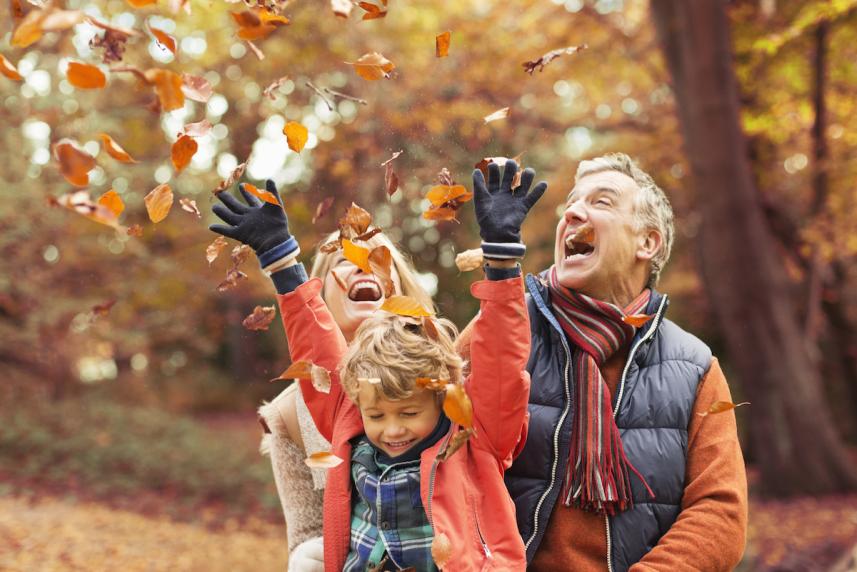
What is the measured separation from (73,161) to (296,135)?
2.19 ft

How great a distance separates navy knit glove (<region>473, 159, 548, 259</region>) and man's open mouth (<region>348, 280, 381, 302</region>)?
0.79m

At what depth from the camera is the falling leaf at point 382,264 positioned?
2.48 metres

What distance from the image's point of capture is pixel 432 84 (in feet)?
32.7

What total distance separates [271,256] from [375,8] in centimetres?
72

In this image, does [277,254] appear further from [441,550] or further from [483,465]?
[441,550]

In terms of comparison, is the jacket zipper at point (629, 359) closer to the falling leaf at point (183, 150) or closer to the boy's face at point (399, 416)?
the boy's face at point (399, 416)

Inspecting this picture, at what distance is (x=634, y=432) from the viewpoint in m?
2.30

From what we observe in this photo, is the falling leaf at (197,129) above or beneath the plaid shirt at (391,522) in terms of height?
above

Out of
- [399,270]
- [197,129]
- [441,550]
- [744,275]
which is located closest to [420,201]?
[744,275]

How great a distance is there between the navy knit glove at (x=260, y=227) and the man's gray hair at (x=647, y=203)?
3.07ft

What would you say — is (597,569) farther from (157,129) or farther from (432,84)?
(157,129)

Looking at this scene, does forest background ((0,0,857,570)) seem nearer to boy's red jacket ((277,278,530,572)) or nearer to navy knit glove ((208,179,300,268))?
navy knit glove ((208,179,300,268))

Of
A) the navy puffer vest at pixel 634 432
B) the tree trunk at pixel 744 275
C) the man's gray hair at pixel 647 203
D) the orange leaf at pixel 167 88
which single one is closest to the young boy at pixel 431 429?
the navy puffer vest at pixel 634 432

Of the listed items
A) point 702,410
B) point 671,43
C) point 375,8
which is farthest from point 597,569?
point 671,43
